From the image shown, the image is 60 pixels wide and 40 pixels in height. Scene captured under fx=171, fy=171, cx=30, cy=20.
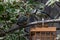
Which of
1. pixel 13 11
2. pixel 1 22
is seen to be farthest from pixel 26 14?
pixel 1 22

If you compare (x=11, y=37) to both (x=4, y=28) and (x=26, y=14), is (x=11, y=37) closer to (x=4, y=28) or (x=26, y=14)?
(x=4, y=28)

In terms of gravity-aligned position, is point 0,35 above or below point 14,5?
below

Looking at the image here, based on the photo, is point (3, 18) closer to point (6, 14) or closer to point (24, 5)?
point (6, 14)

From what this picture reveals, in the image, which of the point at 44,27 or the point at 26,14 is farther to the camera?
the point at 26,14

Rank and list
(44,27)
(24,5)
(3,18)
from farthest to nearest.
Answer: (24,5) → (3,18) → (44,27)

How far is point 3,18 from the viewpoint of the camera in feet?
4.71

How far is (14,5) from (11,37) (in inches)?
11.0

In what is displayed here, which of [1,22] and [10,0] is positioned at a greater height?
[10,0]

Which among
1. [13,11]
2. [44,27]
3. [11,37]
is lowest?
[11,37]

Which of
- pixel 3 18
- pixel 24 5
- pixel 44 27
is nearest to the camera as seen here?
pixel 44 27

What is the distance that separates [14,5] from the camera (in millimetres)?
1497

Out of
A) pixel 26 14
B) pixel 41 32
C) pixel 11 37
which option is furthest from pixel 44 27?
pixel 11 37

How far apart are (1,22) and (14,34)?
163 millimetres

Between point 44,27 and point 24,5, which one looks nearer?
point 44,27
